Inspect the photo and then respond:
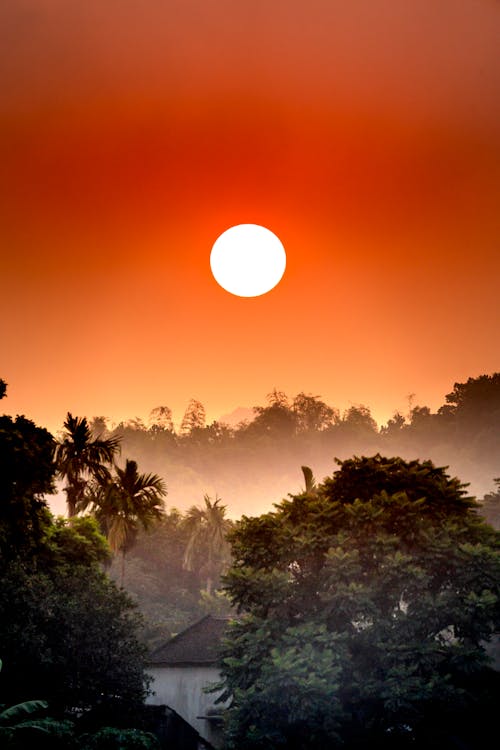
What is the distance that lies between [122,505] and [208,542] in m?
42.5

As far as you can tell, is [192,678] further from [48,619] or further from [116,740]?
[116,740]

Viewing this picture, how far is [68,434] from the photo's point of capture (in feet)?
→ 120

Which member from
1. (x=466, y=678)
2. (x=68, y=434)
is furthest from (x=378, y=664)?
(x=68, y=434)

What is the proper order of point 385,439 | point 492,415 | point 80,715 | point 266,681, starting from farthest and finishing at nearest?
point 385,439, point 492,415, point 80,715, point 266,681

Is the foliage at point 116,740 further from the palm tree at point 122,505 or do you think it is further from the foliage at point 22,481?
the palm tree at point 122,505

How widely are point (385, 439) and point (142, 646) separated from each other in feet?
499

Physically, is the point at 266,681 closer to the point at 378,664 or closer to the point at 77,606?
the point at 378,664

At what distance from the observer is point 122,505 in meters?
39.3

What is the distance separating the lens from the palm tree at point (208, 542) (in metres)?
79.5

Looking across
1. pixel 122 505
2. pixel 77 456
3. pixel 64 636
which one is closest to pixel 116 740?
pixel 64 636

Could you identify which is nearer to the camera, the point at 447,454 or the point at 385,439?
the point at 447,454

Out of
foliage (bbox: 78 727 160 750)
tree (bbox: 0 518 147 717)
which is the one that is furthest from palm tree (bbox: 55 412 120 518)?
foliage (bbox: 78 727 160 750)

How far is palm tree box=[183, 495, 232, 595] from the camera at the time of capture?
261 ft

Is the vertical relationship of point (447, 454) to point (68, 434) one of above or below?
above
